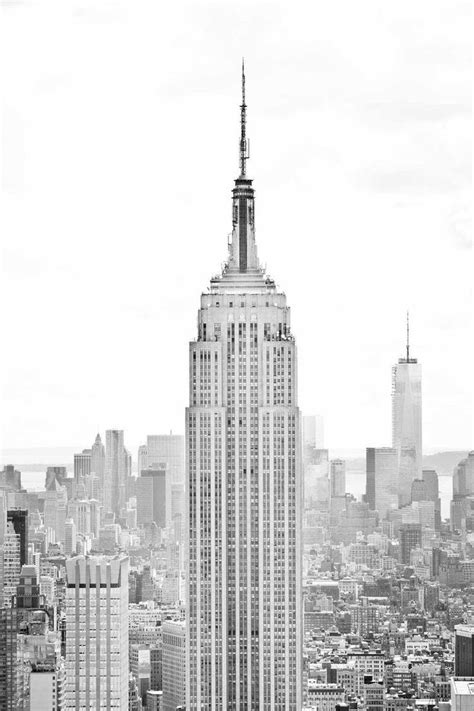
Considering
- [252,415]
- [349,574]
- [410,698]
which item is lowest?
[410,698]

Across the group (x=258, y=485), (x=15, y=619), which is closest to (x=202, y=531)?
(x=258, y=485)

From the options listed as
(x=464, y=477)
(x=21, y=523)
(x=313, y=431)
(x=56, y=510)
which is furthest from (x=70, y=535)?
(x=464, y=477)

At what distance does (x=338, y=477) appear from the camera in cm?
904

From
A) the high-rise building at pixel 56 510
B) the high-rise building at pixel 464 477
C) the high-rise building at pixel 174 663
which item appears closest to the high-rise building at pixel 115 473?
the high-rise building at pixel 56 510

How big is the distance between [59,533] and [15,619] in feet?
1.71

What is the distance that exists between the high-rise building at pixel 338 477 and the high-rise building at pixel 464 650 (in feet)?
3.04

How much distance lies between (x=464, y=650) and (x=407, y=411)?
1260mm

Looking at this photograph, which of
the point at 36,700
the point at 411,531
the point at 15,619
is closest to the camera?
the point at 36,700

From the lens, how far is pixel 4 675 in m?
8.23

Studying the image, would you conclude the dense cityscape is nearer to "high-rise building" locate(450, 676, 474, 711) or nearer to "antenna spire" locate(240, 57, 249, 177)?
"antenna spire" locate(240, 57, 249, 177)

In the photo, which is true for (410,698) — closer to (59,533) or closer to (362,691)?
(362,691)

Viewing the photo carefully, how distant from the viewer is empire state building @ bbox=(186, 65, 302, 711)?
30.1 ft

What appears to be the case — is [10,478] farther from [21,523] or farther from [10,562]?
[10,562]

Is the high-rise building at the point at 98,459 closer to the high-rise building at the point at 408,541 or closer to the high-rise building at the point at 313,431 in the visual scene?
the high-rise building at the point at 313,431
